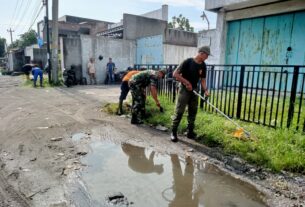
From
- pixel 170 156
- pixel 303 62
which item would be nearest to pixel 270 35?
pixel 303 62

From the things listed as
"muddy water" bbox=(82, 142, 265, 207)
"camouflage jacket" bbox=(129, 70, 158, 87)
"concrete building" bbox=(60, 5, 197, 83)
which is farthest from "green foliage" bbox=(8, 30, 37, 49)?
"muddy water" bbox=(82, 142, 265, 207)

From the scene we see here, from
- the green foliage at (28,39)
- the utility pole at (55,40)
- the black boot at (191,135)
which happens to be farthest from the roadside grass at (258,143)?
the green foliage at (28,39)

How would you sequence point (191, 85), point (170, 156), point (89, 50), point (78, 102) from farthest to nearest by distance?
point (89, 50)
point (78, 102)
point (191, 85)
point (170, 156)

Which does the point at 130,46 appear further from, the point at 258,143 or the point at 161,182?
the point at 161,182

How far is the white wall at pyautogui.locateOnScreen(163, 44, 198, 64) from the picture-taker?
49.6 ft

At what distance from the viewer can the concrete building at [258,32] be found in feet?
22.6

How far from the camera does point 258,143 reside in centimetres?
396

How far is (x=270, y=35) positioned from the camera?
294 inches

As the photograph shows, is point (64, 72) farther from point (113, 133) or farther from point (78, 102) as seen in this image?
point (113, 133)

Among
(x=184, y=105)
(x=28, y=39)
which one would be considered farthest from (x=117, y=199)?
(x=28, y=39)

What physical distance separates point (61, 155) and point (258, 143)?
125 inches

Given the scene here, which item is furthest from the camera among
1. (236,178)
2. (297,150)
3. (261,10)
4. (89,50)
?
(89,50)

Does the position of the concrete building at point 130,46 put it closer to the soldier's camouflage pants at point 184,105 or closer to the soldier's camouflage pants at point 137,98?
the soldier's camouflage pants at point 137,98

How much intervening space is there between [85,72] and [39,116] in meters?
8.52
